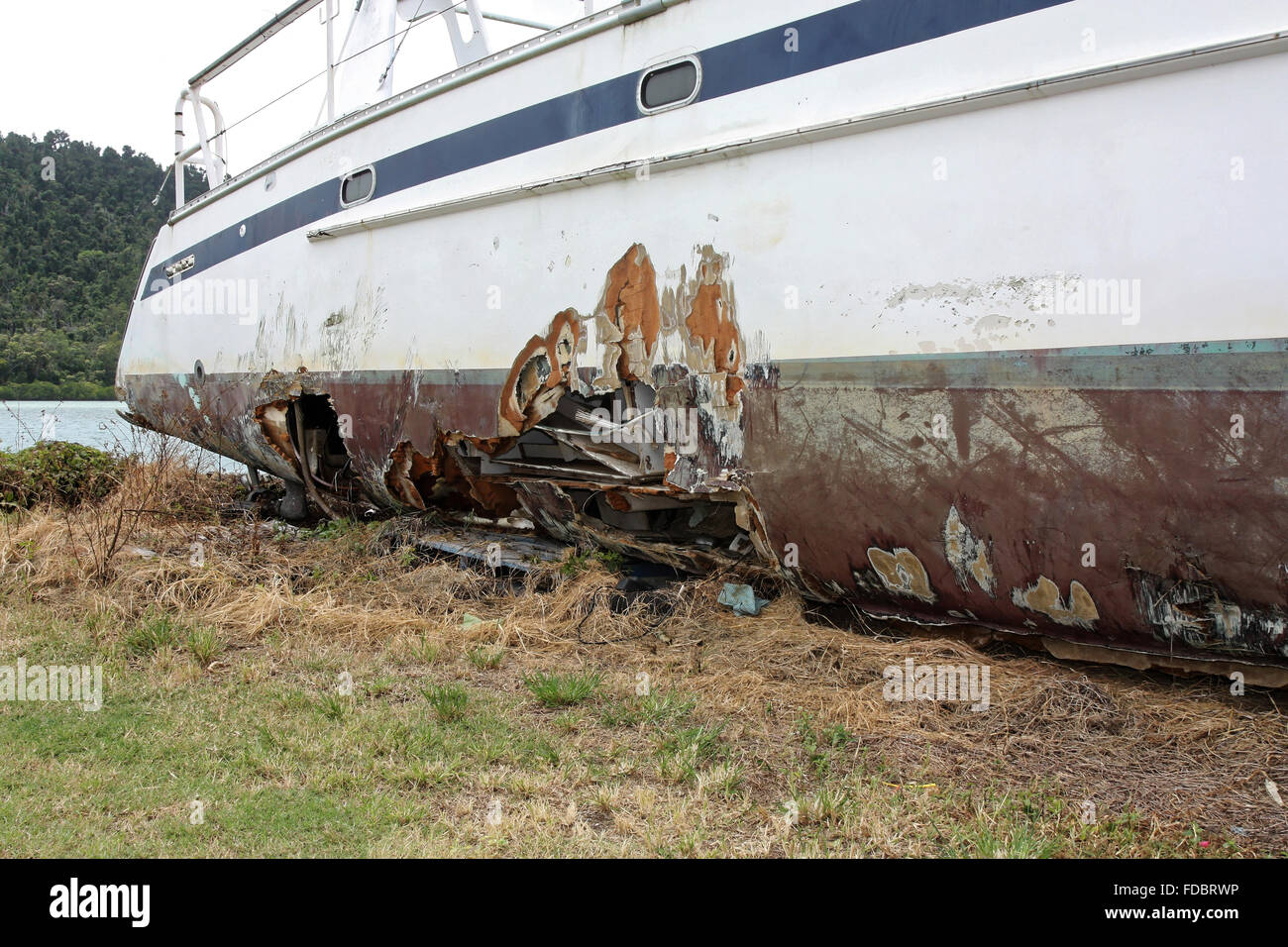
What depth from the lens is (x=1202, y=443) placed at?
3113mm

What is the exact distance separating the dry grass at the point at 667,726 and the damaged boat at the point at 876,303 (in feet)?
0.98

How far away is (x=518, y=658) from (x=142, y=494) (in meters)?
4.45

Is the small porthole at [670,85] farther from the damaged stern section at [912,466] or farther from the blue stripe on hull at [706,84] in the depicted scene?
the damaged stern section at [912,466]

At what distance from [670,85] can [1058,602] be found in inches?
113

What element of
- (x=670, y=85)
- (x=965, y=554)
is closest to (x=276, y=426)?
(x=670, y=85)

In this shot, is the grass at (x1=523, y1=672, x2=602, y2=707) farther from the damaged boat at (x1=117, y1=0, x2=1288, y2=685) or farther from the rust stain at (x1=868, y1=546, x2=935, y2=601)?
the rust stain at (x1=868, y1=546, x2=935, y2=601)

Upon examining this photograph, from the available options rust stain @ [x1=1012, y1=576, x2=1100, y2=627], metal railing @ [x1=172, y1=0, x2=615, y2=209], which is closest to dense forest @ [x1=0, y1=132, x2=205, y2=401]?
metal railing @ [x1=172, y1=0, x2=615, y2=209]

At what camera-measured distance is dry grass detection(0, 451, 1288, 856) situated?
2.79 metres

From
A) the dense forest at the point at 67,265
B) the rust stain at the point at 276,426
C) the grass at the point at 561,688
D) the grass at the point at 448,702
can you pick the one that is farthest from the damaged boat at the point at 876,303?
the dense forest at the point at 67,265

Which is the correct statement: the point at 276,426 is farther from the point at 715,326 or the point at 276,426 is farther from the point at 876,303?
the point at 876,303

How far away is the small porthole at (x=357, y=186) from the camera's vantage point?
20.9 ft

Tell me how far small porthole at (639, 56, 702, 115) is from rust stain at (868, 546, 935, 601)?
2.26 m

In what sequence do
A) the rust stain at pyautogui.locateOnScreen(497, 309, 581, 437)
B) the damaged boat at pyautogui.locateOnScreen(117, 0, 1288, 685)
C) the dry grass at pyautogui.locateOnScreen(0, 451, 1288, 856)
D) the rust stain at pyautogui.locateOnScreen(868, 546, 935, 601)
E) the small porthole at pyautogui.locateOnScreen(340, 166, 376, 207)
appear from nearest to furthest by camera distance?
the dry grass at pyautogui.locateOnScreen(0, 451, 1288, 856), the damaged boat at pyautogui.locateOnScreen(117, 0, 1288, 685), the rust stain at pyautogui.locateOnScreen(868, 546, 935, 601), the rust stain at pyautogui.locateOnScreen(497, 309, 581, 437), the small porthole at pyautogui.locateOnScreen(340, 166, 376, 207)

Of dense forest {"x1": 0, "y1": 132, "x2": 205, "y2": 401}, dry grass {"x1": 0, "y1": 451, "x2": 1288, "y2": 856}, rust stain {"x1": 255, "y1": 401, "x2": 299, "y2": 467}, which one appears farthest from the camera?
dense forest {"x1": 0, "y1": 132, "x2": 205, "y2": 401}
